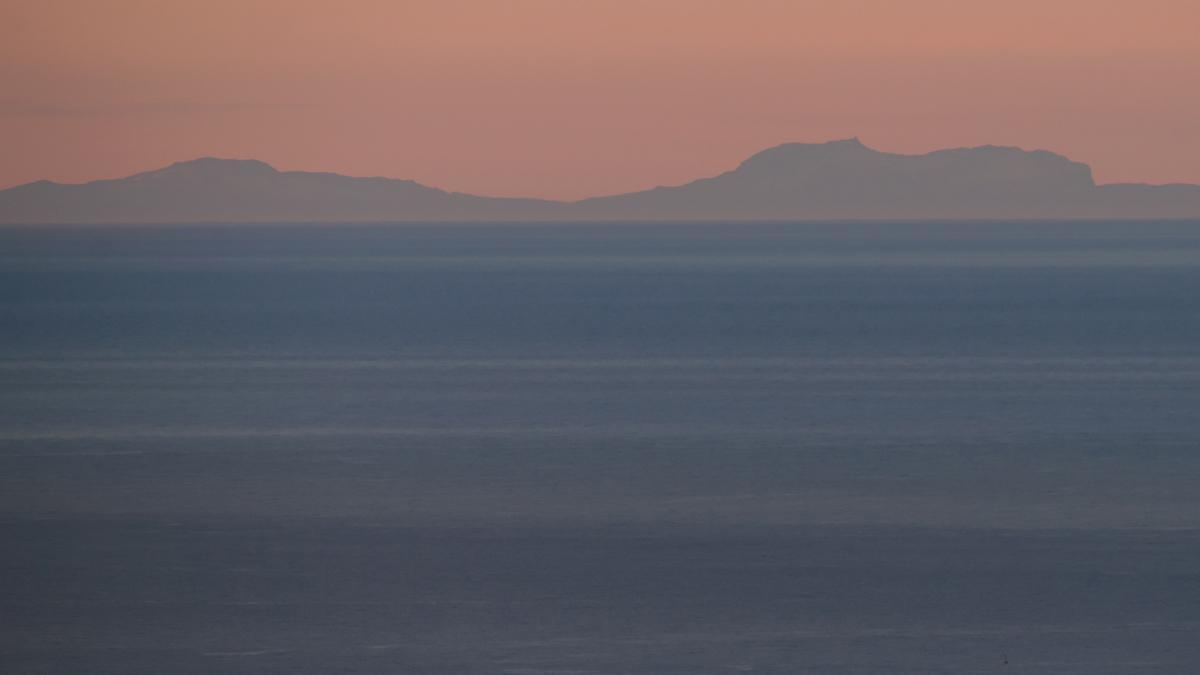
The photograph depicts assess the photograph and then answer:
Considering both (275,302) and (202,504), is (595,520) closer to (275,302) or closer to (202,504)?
(202,504)

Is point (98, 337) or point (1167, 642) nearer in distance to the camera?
point (1167, 642)

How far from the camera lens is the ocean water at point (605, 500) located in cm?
1585

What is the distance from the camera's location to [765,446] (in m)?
27.0

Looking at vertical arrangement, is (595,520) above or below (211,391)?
below

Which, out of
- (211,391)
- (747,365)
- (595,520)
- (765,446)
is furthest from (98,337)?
(595,520)

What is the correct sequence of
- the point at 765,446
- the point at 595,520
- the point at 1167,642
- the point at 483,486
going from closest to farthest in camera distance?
the point at 1167,642 → the point at 595,520 → the point at 483,486 → the point at 765,446

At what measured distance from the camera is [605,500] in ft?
73.6

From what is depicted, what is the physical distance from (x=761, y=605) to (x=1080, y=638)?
288cm

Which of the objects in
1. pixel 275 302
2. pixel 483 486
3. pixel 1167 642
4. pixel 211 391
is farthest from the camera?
pixel 275 302

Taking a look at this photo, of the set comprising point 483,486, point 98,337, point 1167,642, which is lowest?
point 1167,642

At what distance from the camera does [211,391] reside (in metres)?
35.8

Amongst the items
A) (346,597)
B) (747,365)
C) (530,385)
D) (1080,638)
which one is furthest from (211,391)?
(1080,638)

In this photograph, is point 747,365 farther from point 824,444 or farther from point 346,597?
point 346,597

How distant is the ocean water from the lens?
15.9 m
